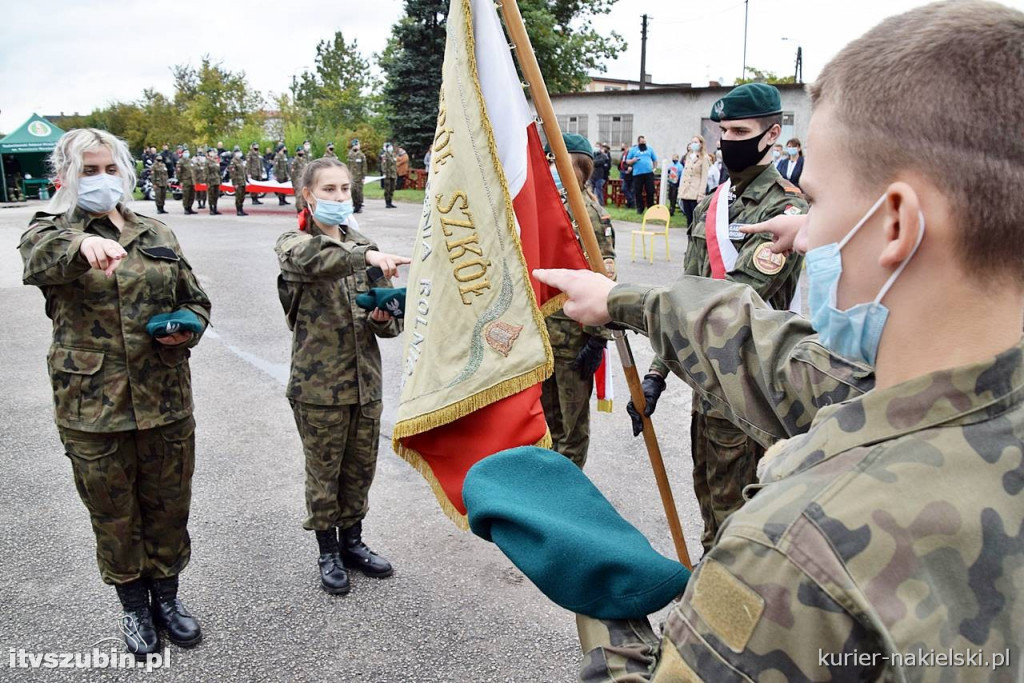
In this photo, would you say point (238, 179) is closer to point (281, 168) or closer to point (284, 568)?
point (281, 168)

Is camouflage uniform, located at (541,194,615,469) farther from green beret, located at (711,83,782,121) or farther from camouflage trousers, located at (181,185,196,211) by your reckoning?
camouflage trousers, located at (181,185,196,211)

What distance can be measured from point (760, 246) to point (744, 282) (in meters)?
0.17

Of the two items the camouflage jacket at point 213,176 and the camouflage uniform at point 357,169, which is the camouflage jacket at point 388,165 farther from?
the camouflage jacket at point 213,176

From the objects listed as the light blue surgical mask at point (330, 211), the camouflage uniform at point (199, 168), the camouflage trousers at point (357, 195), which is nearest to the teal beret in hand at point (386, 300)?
the light blue surgical mask at point (330, 211)

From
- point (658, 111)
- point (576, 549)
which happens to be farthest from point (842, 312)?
point (658, 111)

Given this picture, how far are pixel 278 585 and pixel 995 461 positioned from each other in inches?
136

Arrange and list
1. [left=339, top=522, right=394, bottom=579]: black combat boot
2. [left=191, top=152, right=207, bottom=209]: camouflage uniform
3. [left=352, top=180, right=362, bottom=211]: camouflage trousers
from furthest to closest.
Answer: [left=191, top=152, right=207, bottom=209]: camouflage uniform, [left=352, top=180, right=362, bottom=211]: camouflage trousers, [left=339, top=522, right=394, bottom=579]: black combat boot

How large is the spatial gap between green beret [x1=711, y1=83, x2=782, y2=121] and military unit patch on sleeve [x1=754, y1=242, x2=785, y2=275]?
2.44ft

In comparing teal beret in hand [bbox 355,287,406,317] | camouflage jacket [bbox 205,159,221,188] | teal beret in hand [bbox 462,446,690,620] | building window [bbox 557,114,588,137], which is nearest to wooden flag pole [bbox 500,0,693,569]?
teal beret in hand [bbox 462,446,690,620]

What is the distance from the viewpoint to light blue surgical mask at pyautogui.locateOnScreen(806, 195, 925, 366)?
1008 mm

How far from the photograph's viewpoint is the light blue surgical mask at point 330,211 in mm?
3713

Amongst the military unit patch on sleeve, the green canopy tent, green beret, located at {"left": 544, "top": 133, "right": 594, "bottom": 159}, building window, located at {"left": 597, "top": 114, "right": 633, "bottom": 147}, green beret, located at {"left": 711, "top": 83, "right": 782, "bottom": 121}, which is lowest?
the military unit patch on sleeve

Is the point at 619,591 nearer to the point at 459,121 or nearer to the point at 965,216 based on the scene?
the point at 965,216

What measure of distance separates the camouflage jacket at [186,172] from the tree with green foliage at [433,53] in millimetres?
8505
